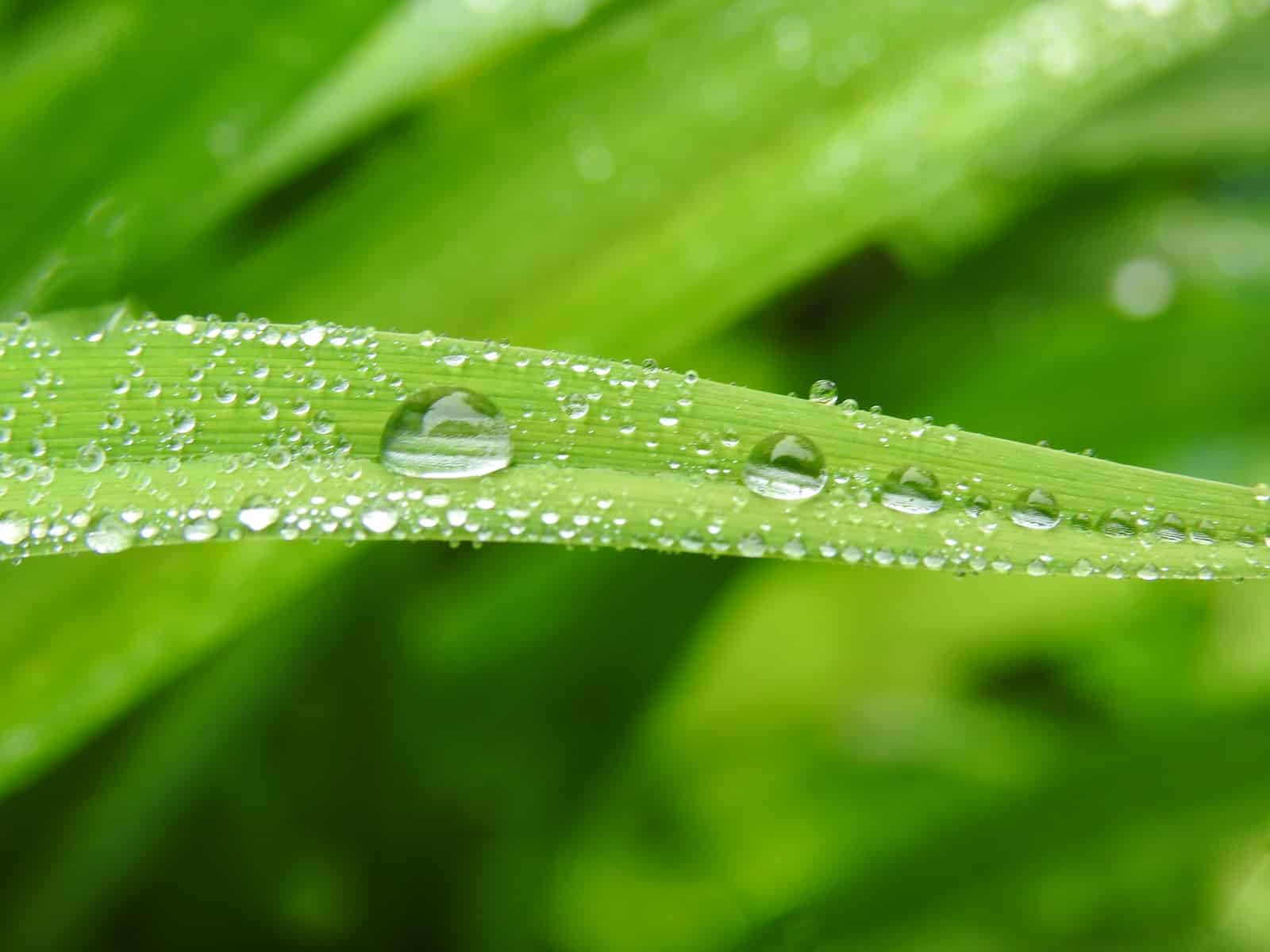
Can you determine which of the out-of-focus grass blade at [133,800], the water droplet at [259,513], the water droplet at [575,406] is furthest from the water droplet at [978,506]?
the out-of-focus grass blade at [133,800]

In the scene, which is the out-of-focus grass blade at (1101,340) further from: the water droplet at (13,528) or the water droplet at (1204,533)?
the water droplet at (13,528)

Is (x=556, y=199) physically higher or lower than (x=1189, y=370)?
lower

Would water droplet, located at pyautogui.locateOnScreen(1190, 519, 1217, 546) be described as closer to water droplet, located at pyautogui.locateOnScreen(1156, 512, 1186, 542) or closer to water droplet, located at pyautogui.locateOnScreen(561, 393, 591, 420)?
water droplet, located at pyautogui.locateOnScreen(1156, 512, 1186, 542)

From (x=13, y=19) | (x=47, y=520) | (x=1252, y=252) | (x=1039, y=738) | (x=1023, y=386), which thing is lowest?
(x=47, y=520)

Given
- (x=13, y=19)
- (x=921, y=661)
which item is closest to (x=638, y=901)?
(x=921, y=661)

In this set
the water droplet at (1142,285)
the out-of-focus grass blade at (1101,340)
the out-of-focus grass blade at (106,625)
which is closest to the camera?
the out-of-focus grass blade at (106,625)

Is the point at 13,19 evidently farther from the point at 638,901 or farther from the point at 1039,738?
the point at 1039,738

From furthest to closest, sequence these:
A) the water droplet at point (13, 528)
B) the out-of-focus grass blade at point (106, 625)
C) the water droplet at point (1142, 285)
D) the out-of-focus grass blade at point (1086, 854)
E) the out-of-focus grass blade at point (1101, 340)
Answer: the water droplet at point (1142, 285)
the out-of-focus grass blade at point (1101, 340)
the out-of-focus grass blade at point (1086, 854)
the out-of-focus grass blade at point (106, 625)
the water droplet at point (13, 528)
